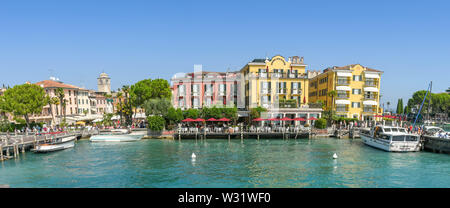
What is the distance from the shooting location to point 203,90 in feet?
193

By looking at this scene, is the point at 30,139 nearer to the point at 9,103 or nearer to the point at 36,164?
the point at 36,164

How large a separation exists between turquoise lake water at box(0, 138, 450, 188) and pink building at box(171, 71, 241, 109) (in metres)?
19.9

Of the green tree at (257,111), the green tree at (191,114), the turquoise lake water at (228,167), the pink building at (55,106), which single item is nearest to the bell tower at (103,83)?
the pink building at (55,106)

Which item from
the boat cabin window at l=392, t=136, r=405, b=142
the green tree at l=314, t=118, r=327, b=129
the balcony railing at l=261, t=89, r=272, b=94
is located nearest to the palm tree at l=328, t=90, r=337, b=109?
the green tree at l=314, t=118, r=327, b=129

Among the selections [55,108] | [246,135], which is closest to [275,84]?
[246,135]

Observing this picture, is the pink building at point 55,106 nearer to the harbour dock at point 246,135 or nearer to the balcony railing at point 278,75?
the harbour dock at point 246,135

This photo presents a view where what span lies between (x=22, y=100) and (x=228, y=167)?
46.6m

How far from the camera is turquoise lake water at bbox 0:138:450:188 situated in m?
23.0

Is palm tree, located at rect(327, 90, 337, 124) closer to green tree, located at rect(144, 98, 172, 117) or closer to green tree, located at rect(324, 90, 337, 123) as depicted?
green tree, located at rect(324, 90, 337, 123)

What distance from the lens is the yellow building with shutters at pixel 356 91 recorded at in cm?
5922

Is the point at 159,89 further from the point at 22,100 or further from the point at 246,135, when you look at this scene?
the point at 22,100

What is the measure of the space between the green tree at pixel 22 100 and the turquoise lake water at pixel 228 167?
17820 mm
